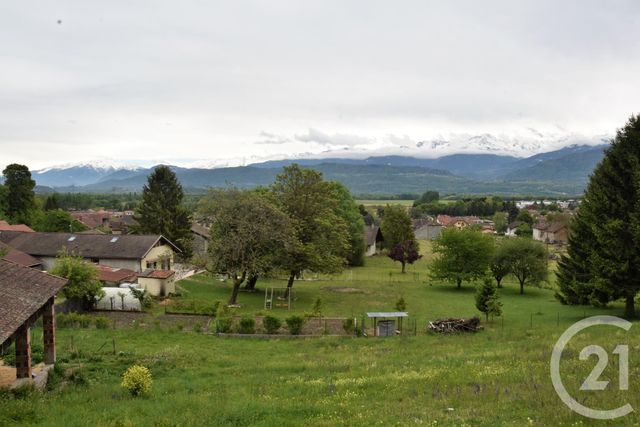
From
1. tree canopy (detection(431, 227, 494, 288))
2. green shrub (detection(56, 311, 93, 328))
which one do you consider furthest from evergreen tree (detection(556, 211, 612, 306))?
green shrub (detection(56, 311, 93, 328))

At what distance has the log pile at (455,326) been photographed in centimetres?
2848

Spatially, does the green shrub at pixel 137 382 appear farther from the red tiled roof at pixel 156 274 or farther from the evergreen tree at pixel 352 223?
the evergreen tree at pixel 352 223

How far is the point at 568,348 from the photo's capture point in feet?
62.6

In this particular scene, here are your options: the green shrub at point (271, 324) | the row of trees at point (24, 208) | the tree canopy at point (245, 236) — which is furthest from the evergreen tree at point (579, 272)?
the row of trees at point (24, 208)

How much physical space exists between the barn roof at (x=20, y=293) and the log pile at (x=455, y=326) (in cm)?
1951

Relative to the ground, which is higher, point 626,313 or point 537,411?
point 537,411

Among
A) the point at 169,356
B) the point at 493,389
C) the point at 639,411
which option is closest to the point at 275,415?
the point at 493,389

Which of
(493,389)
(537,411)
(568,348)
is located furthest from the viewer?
(568,348)

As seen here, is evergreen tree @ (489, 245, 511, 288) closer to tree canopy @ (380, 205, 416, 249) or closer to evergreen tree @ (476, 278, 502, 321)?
evergreen tree @ (476, 278, 502, 321)

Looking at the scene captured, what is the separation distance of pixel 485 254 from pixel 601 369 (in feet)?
124

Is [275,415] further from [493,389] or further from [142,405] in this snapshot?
[493,389]

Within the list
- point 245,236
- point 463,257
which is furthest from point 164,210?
point 463,257

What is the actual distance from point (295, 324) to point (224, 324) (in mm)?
3961

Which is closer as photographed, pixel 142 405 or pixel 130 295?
pixel 142 405
